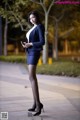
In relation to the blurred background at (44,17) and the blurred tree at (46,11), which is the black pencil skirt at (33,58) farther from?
the blurred background at (44,17)

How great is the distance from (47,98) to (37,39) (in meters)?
2.28

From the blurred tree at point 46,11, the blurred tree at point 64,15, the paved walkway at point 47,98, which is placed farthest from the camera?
the blurred tree at point 64,15

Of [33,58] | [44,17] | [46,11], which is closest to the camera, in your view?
[33,58]

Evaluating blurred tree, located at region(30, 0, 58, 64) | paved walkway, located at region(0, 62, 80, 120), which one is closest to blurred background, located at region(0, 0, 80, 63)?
blurred tree, located at region(30, 0, 58, 64)

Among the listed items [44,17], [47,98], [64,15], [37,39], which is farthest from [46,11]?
[37,39]

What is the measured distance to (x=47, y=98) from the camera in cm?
865

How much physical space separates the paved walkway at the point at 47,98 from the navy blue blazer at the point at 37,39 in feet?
3.84

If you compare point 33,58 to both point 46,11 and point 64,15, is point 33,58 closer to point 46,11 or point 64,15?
point 46,11

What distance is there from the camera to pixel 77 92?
9727 millimetres

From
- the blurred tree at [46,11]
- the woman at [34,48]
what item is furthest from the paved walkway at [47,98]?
the blurred tree at [46,11]

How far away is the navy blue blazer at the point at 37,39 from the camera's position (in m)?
6.62

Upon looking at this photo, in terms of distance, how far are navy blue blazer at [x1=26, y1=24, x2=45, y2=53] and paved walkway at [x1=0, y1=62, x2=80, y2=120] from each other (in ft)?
3.84

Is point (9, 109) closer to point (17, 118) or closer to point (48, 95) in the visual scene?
point (17, 118)

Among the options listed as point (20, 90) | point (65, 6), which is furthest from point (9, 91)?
point (65, 6)
